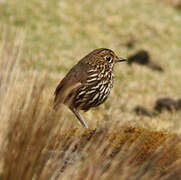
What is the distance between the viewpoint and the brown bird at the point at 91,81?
5.39 meters

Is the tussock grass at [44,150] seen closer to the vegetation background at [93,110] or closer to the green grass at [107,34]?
the vegetation background at [93,110]

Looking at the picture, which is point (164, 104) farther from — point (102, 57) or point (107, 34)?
point (107, 34)

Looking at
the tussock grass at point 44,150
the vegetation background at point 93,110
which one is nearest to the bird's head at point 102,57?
the vegetation background at point 93,110

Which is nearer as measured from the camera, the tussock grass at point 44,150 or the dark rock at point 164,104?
the tussock grass at point 44,150

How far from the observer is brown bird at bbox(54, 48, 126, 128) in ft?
17.7

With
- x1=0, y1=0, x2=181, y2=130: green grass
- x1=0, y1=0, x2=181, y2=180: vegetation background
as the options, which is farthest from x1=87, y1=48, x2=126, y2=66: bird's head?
x1=0, y1=0, x2=181, y2=130: green grass

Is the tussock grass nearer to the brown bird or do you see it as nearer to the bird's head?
the brown bird

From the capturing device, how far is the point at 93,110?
808 centimetres

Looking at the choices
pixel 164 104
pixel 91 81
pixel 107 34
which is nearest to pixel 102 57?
pixel 91 81

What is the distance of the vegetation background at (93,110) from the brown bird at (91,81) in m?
0.25

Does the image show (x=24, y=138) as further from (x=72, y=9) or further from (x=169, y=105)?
(x=72, y=9)

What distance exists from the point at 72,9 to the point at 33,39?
15.6 feet

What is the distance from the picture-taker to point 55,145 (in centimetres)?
384

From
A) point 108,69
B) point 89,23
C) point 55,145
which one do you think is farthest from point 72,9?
point 55,145
